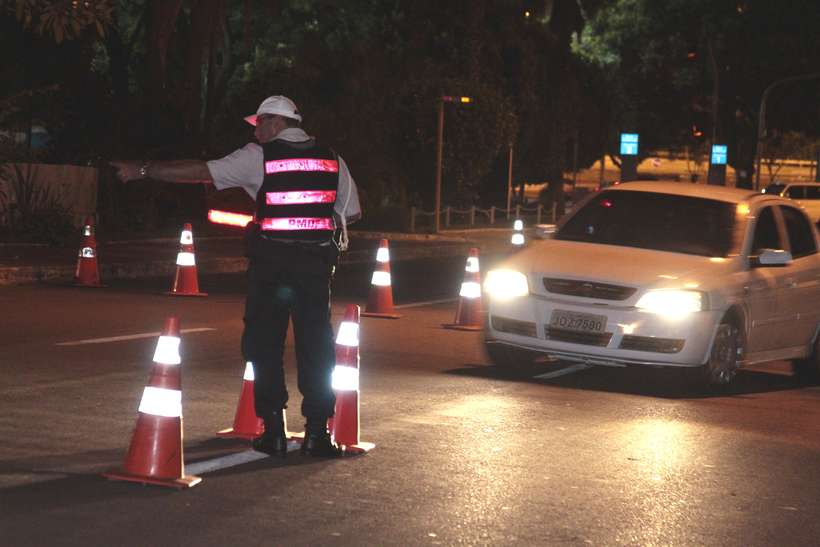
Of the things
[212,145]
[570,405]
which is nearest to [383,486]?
[570,405]

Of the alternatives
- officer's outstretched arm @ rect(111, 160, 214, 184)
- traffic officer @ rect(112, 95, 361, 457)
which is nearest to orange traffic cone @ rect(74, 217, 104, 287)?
traffic officer @ rect(112, 95, 361, 457)

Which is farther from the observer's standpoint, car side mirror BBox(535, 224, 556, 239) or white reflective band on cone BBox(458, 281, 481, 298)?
white reflective band on cone BBox(458, 281, 481, 298)

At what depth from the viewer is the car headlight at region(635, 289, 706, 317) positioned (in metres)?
12.0

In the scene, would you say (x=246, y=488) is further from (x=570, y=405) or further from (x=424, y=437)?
(x=570, y=405)

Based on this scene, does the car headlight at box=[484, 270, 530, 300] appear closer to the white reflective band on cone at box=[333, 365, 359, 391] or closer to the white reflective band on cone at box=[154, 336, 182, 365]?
the white reflective band on cone at box=[333, 365, 359, 391]

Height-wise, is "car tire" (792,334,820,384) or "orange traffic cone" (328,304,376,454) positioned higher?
"orange traffic cone" (328,304,376,454)

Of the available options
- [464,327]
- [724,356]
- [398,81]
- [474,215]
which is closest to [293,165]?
[724,356]

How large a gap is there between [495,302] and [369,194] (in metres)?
29.3

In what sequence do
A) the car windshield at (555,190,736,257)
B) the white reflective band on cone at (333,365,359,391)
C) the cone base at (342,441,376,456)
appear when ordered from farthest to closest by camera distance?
the car windshield at (555,190,736,257), the white reflective band on cone at (333,365,359,391), the cone base at (342,441,376,456)

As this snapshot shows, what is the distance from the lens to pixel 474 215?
4928cm

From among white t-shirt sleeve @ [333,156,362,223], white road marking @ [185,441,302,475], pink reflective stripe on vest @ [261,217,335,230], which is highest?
white t-shirt sleeve @ [333,156,362,223]

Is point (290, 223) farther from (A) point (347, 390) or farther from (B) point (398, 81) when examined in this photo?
(B) point (398, 81)

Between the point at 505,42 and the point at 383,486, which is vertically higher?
the point at 505,42

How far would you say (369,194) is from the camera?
4181cm
